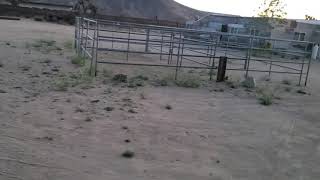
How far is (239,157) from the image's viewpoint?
19.4 feet

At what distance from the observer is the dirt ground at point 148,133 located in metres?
5.12

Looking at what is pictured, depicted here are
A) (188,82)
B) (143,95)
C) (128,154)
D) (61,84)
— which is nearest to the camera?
(128,154)

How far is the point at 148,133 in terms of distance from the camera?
21.4 ft

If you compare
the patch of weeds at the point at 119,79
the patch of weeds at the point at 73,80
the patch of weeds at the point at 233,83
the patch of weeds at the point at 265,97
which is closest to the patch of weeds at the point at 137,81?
the patch of weeds at the point at 119,79

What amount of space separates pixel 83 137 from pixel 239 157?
205cm

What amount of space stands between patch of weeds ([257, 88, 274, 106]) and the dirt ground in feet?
0.60

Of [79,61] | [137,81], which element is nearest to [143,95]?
[137,81]

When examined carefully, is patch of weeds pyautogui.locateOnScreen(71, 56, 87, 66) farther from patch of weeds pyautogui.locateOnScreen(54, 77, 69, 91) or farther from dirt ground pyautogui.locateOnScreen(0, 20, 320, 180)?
patch of weeds pyautogui.locateOnScreen(54, 77, 69, 91)

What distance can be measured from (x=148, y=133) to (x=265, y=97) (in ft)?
14.9

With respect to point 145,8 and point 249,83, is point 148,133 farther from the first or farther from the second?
point 145,8

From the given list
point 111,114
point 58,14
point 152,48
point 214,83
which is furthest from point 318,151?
point 58,14

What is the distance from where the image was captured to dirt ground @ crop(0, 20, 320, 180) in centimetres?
512

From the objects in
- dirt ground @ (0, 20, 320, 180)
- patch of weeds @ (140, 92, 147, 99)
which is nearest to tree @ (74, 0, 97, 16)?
dirt ground @ (0, 20, 320, 180)

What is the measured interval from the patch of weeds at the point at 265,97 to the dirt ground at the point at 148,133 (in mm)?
182
